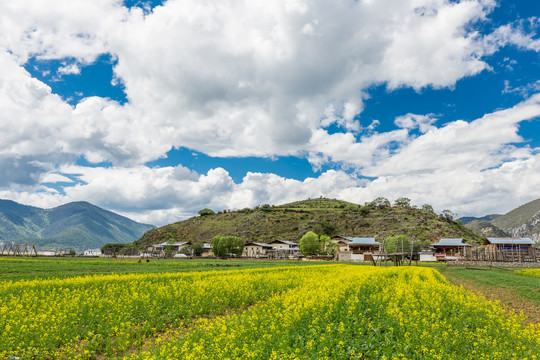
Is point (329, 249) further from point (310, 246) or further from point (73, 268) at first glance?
point (73, 268)

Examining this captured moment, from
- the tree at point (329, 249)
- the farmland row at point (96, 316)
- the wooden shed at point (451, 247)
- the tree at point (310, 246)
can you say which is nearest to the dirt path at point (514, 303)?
the farmland row at point (96, 316)

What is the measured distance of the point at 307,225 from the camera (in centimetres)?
15512

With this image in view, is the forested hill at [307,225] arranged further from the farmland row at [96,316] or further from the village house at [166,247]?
the farmland row at [96,316]

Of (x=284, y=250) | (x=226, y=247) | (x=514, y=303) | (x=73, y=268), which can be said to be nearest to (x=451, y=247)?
(x=284, y=250)

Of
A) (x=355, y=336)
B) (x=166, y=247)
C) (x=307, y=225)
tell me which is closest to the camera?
(x=355, y=336)

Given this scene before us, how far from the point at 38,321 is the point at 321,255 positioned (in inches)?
3722

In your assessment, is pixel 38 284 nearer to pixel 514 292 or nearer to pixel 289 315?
pixel 289 315

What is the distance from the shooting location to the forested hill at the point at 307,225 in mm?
139500

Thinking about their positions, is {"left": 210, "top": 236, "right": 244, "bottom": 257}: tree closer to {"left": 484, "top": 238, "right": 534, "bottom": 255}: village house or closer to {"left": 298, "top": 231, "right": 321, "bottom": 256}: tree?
{"left": 298, "top": 231, "right": 321, "bottom": 256}: tree

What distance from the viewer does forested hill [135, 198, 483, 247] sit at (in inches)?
5492

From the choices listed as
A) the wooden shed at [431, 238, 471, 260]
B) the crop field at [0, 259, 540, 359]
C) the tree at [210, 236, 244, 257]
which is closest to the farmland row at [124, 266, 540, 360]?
the crop field at [0, 259, 540, 359]

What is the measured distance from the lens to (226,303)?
16.4 meters

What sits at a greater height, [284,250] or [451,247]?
[451,247]

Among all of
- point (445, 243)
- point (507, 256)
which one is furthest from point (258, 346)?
point (445, 243)
